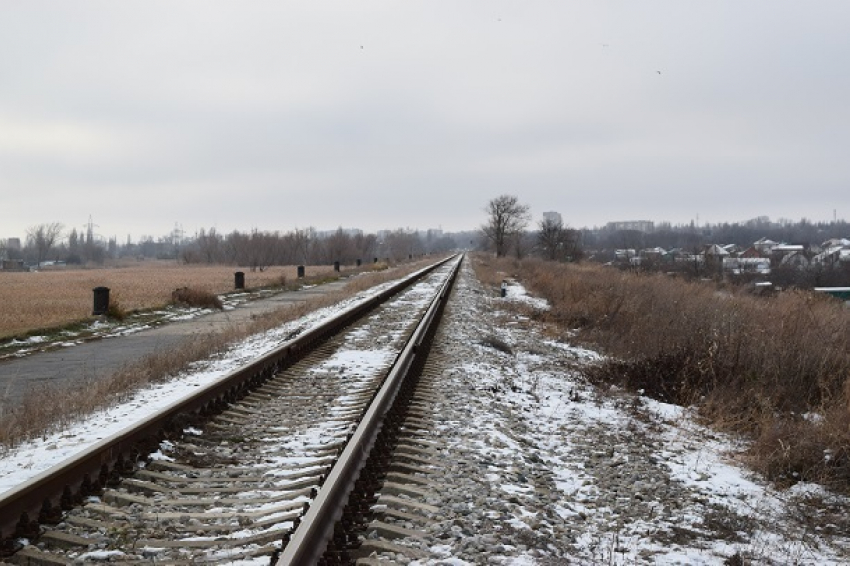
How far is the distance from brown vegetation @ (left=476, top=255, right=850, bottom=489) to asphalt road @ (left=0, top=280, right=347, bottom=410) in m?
7.77

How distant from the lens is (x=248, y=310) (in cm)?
2164

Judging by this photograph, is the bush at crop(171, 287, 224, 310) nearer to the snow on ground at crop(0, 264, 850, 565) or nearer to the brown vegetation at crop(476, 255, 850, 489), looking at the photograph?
the brown vegetation at crop(476, 255, 850, 489)

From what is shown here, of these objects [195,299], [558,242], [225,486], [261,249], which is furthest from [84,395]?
[261,249]

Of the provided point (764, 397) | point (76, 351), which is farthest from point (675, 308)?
point (76, 351)

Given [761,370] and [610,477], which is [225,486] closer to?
[610,477]

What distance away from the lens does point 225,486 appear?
4309 millimetres

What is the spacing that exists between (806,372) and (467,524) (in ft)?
20.0

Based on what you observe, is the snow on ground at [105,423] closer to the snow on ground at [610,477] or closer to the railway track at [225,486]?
the snow on ground at [610,477]

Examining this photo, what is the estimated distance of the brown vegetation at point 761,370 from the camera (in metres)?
5.40

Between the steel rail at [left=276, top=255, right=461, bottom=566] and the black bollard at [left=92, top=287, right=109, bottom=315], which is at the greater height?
the black bollard at [left=92, top=287, right=109, bottom=315]

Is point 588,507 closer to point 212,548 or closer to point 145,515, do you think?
point 212,548

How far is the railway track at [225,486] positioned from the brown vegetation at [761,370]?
3.46 metres

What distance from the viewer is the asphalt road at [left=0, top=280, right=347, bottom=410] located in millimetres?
9258

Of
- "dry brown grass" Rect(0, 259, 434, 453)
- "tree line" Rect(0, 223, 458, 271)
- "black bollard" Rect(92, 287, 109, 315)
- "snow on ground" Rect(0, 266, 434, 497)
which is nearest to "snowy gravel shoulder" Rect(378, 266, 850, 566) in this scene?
"snow on ground" Rect(0, 266, 434, 497)
